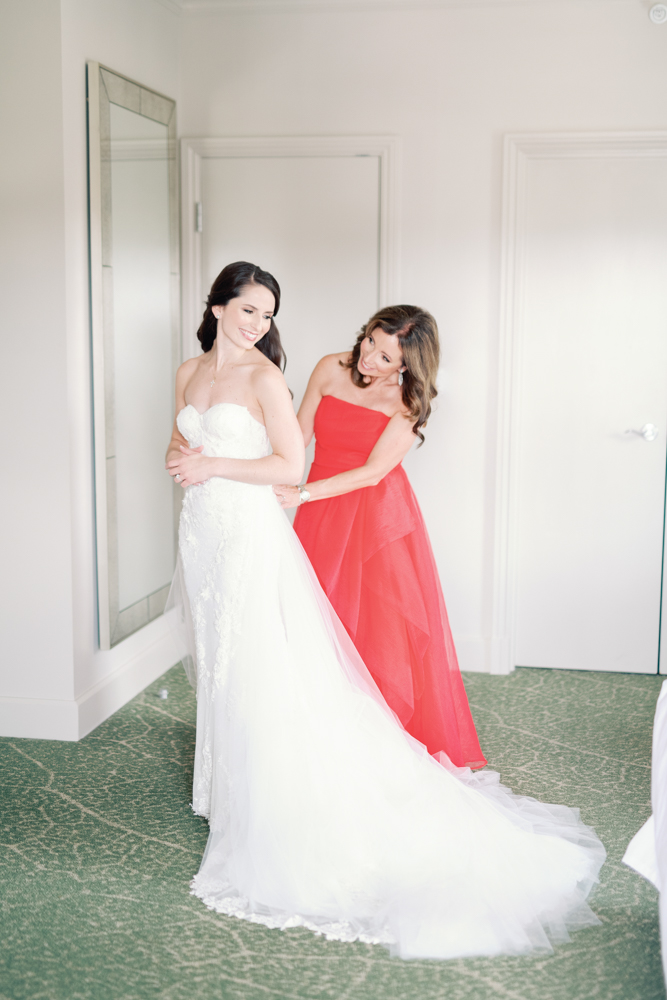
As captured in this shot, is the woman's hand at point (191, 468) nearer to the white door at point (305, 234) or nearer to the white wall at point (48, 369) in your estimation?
the white wall at point (48, 369)

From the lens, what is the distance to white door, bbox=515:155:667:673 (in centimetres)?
413

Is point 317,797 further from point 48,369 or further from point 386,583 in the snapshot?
point 48,369

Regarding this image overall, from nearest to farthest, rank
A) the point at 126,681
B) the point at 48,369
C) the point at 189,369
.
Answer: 1. the point at 189,369
2. the point at 48,369
3. the point at 126,681

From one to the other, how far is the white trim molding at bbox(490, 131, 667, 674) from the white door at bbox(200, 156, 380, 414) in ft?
1.99

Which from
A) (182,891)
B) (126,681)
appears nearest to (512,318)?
(126,681)

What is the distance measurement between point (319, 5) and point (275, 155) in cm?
67

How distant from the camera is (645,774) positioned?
3234 millimetres

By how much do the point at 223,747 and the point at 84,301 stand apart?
1772mm

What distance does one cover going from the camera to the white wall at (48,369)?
323 cm

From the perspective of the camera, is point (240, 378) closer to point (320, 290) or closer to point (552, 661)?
point (320, 290)

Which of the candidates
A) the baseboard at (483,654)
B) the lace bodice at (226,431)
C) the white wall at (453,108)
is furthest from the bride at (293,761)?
the white wall at (453,108)

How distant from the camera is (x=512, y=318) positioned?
4191 mm

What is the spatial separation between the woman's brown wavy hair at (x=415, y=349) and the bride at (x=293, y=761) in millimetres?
424

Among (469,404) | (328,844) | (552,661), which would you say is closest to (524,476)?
(469,404)
